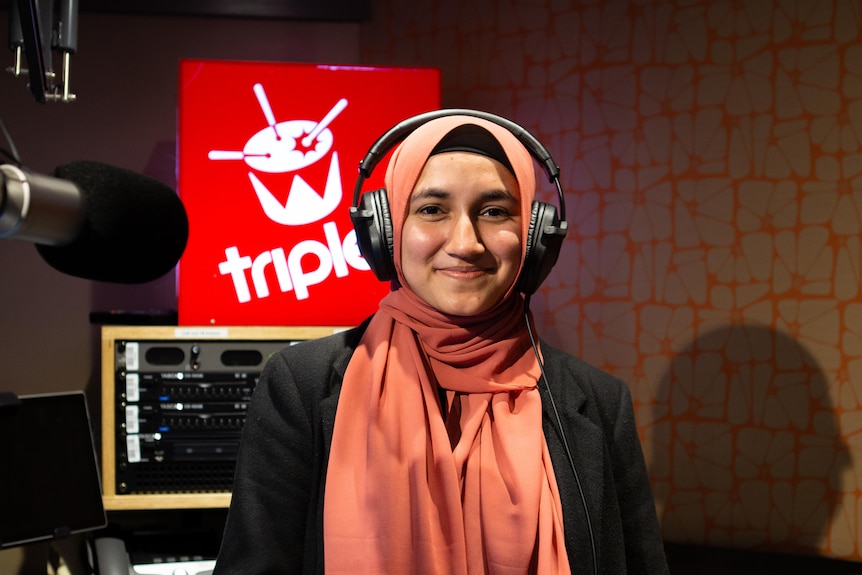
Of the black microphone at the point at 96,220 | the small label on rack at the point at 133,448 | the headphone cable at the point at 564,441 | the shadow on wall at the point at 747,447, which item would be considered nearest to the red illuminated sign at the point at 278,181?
the small label on rack at the point at 133,448

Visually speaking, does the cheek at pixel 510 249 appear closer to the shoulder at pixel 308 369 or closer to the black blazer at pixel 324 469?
the black blazer at pixel 324 469

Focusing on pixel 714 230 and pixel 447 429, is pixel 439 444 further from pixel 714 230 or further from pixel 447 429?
pixel 714 230

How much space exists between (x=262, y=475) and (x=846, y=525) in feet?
5.90

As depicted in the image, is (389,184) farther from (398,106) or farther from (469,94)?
(469,94)

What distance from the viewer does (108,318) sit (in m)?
2.12

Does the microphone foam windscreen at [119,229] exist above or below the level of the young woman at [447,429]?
above

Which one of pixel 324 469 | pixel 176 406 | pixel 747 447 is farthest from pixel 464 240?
pixel 747 447

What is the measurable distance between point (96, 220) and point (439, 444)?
33.7 inches

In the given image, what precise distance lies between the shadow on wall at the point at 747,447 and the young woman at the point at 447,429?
103cm

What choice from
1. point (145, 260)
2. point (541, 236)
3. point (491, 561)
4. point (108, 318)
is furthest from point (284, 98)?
point (145, 260)

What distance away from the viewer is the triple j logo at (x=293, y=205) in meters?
2.11

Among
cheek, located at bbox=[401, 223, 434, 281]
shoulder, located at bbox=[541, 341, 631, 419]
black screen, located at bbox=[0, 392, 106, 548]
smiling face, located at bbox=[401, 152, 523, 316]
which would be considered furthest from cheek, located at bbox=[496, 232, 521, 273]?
black screen, located at bbox=[0, 392, 106, 548]

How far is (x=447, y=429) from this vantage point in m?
1.51

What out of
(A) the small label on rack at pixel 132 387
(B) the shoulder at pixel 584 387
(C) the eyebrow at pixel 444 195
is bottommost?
(A) the small label on rack at pixel 132 387
